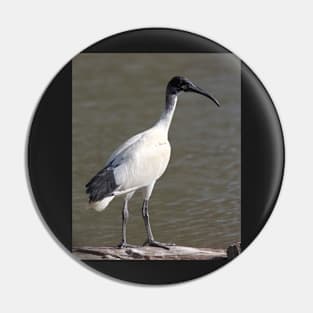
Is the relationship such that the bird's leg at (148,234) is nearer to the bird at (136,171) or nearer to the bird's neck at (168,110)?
the bird at (136,171)

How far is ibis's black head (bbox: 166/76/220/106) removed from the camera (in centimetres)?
683

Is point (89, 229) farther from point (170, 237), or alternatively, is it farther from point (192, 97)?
point (192, 97)

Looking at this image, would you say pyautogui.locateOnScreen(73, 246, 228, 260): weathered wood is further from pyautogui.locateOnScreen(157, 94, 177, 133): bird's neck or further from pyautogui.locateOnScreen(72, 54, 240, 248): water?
pyautogui.locateOnScreen(157, 94, 177, 133): bird's neck

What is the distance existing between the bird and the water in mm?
35

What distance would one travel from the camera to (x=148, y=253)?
22.1ft

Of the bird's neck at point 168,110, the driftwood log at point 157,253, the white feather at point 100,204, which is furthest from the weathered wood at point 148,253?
the bird's neck at point 168,110

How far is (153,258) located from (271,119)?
3.40 ft

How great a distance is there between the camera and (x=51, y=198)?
21.9 feet

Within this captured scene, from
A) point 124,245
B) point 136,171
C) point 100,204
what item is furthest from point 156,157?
point 124,245

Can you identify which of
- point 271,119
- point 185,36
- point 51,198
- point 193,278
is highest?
point 185,36

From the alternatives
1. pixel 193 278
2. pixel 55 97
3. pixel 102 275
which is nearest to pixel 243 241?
pixel 193 278

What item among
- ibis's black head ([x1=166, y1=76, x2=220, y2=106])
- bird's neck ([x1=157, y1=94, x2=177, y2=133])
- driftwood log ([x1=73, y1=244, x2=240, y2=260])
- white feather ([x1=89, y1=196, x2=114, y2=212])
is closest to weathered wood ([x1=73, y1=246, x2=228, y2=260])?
driftwood log ([x1=73, y1=244, x2=240, y2=260])

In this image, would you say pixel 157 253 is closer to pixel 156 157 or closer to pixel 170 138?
pixel 156 157

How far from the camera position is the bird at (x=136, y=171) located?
6.72 m
